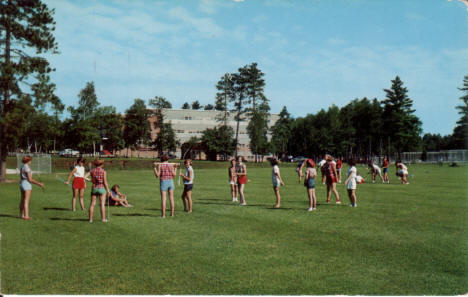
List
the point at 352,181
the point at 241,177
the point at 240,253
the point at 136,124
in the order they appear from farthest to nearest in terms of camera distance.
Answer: the point at 136,124 < the point at 241,177 < the point at 352,181 < the point at 240,253

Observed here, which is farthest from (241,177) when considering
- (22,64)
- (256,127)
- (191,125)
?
(191,125)

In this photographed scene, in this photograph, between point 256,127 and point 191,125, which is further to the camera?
point 191,125

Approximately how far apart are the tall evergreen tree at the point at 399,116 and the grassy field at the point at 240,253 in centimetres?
8037

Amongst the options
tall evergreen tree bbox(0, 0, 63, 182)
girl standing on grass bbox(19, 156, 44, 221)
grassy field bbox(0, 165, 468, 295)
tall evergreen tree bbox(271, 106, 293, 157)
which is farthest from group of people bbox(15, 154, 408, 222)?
tall evergreen tree bbox(271, 106, 293, 157)

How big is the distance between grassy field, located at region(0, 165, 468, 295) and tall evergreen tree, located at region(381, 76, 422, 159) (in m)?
80.4

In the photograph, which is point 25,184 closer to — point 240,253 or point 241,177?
point 241,177

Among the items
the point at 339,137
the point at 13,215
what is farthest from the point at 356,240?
the point at 339,137

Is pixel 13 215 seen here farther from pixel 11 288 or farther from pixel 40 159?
pixel 40 159

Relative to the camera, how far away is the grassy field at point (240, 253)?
6238mm

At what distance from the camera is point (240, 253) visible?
835 centimetres

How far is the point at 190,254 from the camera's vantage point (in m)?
8.30

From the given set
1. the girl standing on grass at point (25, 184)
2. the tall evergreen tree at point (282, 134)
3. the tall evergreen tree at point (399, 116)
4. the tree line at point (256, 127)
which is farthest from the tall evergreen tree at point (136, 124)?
the girl standing on grass at point (25, 184)

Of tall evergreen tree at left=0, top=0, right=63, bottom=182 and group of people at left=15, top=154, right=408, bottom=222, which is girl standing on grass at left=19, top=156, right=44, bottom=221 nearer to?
group of people at left=15, top=154, right=408, bottom=222

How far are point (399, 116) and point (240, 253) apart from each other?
293ft
